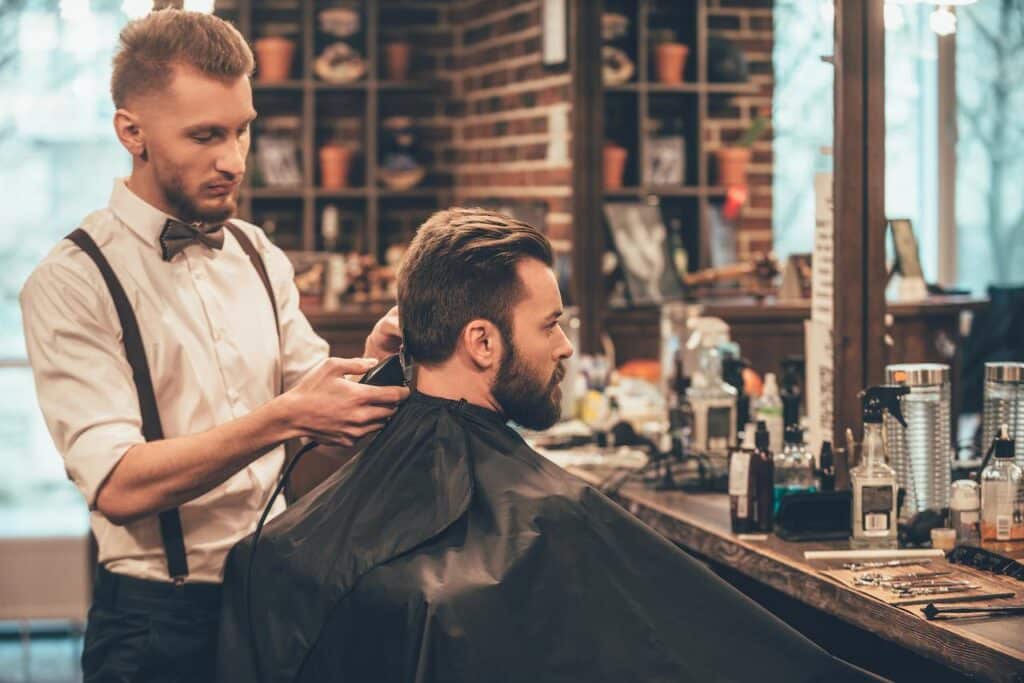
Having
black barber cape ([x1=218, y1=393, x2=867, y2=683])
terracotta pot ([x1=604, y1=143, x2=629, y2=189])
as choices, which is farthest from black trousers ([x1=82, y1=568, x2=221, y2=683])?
terracotta pot ([x1=604, y1=143, x2=629, y2=189])

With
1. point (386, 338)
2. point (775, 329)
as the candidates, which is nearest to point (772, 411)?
point (386, 338)

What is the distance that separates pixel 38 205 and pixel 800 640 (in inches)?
193

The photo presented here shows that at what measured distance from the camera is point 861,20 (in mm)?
2604

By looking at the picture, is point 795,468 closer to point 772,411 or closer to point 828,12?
point 772,411

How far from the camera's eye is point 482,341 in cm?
202

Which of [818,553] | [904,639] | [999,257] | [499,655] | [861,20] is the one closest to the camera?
[499,655]

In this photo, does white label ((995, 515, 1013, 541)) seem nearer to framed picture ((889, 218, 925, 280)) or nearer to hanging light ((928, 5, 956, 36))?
hanging light ((928, 5, 956, 36))

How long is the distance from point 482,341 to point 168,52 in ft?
2.11

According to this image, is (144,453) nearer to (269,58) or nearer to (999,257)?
(269,58)

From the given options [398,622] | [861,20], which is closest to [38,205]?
[861,20]

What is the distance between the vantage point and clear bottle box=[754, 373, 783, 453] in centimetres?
305

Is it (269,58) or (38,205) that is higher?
(269,58)

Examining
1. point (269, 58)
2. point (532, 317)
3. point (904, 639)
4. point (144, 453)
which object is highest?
point (269, 58)

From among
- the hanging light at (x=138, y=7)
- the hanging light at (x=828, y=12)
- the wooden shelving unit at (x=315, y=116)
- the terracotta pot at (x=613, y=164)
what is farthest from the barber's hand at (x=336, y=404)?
the wooden shelving unit at (x=315, y=116)
